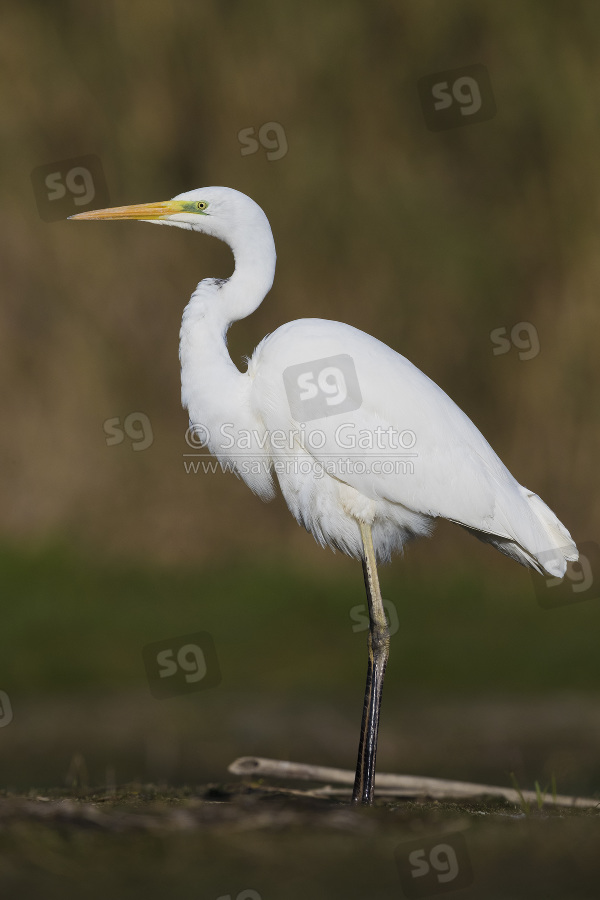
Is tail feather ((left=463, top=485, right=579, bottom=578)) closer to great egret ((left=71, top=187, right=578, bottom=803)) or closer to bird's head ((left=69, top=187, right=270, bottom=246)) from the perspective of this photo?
great egret ((left=71, top=187, right=578, bottom=803))

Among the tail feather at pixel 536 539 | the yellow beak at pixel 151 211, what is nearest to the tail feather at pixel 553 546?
the tail feather at pixel 536 539

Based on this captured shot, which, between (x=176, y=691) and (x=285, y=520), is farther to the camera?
(x=285, y=520)

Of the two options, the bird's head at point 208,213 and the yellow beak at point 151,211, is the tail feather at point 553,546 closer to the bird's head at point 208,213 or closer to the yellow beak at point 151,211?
the bird's head at point 208,213

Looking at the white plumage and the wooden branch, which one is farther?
the white plumage

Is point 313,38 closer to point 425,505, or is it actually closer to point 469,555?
point 469,555

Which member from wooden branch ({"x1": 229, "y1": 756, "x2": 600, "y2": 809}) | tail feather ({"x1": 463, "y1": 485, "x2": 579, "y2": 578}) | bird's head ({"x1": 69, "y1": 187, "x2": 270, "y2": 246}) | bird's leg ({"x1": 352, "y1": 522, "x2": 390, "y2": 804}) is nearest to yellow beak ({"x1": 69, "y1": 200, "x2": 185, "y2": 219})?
bird's head ({"x1": 69, "y1": 187, "x2": 270, "y2": 246})

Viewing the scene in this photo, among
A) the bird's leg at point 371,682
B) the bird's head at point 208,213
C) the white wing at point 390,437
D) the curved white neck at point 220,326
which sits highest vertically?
the bird's head at point 208,213

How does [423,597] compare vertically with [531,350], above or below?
below

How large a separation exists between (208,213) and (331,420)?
71cm

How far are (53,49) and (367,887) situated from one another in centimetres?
542

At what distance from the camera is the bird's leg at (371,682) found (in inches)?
119

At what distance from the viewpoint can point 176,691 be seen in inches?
211

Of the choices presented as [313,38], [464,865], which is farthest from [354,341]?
[313,38]

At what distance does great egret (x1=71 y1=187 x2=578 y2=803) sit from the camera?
3.21 metres
